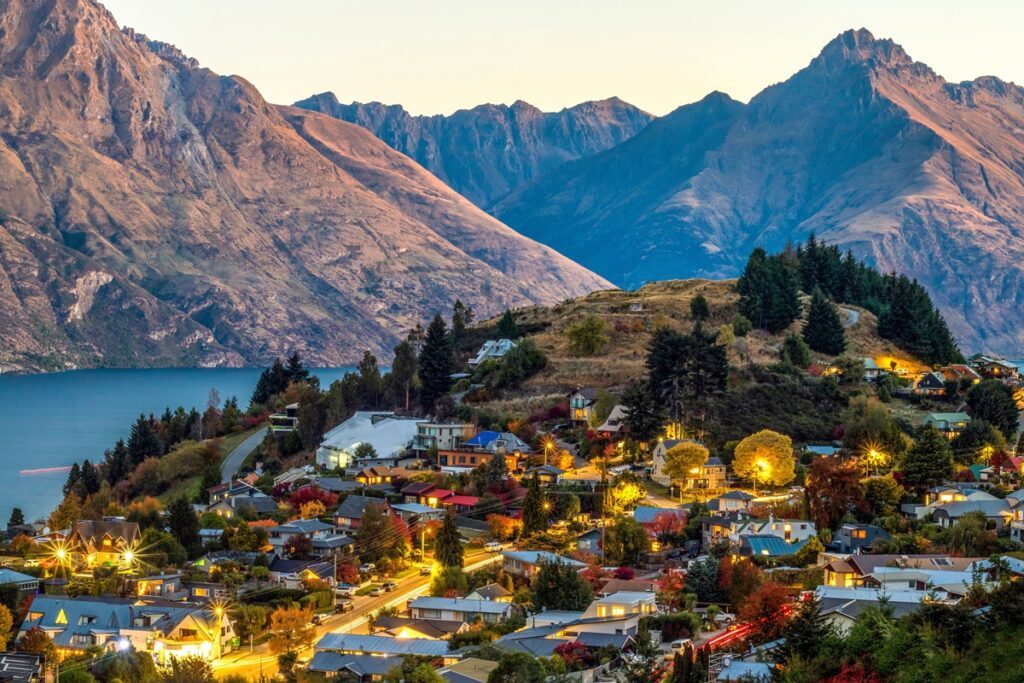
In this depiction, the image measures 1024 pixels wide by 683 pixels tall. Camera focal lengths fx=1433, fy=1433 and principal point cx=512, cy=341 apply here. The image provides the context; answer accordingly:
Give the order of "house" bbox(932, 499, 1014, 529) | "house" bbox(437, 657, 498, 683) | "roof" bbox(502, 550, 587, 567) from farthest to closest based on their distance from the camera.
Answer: "roof" bbox(502, 550, 587, 567) → "house" bbox(932, 499, 1014, 529) → "house" bbox(437, 657, 498, 683)

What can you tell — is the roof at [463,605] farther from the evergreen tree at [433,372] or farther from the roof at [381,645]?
the evergreen tree at [433,372]

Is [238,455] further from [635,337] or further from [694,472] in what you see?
[694,472]

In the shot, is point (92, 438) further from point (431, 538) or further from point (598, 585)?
point (598, 585)

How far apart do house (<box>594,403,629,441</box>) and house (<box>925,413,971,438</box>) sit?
17173 millimetres

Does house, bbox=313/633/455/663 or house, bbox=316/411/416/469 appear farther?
house, bbox=316/411/416/469

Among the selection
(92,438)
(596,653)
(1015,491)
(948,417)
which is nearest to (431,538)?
(596,653)

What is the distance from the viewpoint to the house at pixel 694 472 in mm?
74312

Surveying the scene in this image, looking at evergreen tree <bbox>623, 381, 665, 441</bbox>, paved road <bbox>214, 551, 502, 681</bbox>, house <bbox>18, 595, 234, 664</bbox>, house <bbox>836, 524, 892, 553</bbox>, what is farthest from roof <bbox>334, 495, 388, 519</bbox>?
house <bbox>836, 524, 892, 553</bbox>

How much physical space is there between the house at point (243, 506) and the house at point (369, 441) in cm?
871

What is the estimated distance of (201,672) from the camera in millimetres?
49719

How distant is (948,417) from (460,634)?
41.1m

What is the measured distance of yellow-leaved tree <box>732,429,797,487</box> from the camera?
241 feet

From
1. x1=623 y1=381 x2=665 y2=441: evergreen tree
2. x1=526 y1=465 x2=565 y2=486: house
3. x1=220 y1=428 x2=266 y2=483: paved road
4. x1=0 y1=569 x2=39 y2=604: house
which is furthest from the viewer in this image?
x1=220 y1=428 x2=266 y2=483: paved road

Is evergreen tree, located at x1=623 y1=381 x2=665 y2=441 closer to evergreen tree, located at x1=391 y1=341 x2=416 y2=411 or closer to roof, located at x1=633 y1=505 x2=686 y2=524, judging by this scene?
roof, located at x1=633 y1=505 x2=686 y2=524
